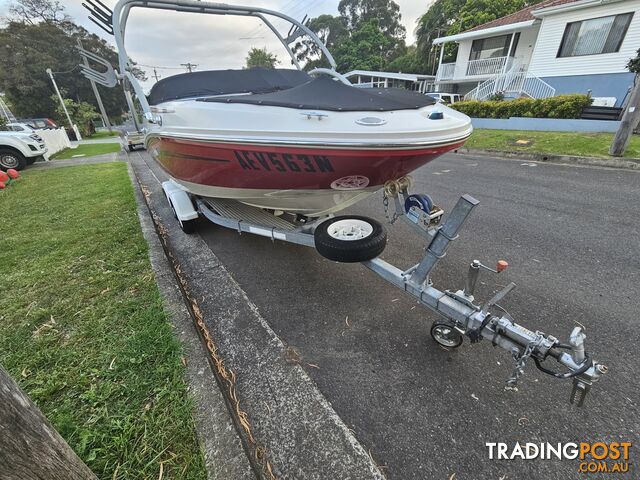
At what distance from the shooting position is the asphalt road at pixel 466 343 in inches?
56.2

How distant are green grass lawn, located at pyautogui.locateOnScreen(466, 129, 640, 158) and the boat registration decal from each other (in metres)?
7.33

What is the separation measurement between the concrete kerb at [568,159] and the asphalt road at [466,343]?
2.70m

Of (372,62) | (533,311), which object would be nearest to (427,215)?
(533,311)

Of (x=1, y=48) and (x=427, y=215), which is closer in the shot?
(x=427, y=215)

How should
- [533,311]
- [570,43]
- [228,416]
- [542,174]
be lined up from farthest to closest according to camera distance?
[570,43], [542,174], [533,311], [228,416]

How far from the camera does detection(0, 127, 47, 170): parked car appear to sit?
316 inches

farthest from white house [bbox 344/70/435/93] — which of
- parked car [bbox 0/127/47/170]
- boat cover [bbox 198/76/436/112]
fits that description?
boat cover [bbox 198/76/436/112]

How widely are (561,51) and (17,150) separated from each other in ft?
64.1

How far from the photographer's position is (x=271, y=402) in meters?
1.61

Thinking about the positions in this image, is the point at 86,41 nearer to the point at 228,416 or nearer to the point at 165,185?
the point at 165,185

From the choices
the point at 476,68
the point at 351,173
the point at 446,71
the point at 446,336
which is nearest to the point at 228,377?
the point at 446,336

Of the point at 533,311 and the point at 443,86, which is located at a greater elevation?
the point at 443,86

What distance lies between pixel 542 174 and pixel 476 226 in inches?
135

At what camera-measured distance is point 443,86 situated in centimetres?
1977
